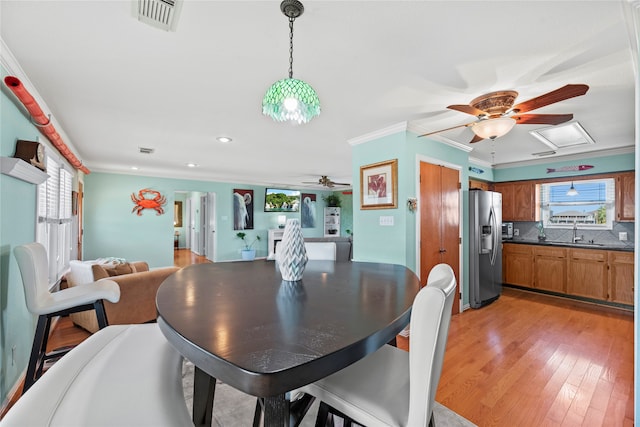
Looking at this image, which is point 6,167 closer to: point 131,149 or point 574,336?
point 131,149

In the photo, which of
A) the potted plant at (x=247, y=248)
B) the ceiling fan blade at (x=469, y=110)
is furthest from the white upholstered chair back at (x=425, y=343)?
the potted plant at (x=247, y=248)

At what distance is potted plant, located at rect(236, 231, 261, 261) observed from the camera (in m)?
7.38

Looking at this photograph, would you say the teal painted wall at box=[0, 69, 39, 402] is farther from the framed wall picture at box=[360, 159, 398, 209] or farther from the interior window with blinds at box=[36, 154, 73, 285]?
the framed wall picture at box=[360, 159, 398, 209]

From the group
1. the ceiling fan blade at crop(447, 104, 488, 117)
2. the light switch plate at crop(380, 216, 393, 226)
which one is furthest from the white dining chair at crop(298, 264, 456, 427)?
the light switch plate at crop(380, 216, 393, 226)

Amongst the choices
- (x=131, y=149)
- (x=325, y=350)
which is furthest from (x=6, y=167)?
(x=131, y=149)

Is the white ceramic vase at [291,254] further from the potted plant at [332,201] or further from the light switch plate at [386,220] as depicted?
the potted plant at [332,201]

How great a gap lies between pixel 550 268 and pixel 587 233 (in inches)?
34.9

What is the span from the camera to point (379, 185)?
3.19 metres

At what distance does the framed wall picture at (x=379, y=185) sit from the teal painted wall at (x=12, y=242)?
293cm

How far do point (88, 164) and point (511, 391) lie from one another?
6.78m

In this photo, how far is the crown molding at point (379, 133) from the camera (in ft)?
9.55

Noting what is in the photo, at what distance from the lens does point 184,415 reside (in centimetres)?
66

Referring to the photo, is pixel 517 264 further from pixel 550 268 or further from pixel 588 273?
pixel 588 273

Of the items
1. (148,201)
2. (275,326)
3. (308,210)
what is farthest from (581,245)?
(148,201)
